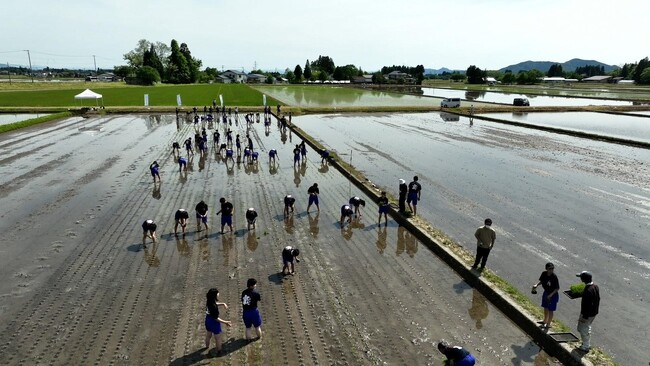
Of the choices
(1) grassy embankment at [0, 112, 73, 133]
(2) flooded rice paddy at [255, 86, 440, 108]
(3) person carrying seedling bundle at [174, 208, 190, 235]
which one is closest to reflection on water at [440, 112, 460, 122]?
(2) flooded rice paddy at [255, 86, 440, 108]

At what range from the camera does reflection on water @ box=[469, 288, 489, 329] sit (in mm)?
8613

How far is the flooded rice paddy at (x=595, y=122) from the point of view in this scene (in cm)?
3648

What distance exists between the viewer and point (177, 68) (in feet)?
404

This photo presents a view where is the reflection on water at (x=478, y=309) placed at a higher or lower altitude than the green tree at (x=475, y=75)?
lower

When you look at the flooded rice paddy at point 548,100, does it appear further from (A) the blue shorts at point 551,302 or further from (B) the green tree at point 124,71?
(B) the green tree at point 124,71

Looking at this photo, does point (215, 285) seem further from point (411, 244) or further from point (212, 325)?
point (411, 244)

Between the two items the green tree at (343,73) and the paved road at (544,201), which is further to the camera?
the green tree at (343,73)

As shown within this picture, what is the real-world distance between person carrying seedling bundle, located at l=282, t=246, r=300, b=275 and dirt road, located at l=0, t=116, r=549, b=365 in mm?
228

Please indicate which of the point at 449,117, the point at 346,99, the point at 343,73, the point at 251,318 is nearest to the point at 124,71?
the point at 343,73

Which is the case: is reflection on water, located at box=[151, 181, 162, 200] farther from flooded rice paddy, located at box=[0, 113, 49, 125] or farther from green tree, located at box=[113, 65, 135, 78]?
green tree, located at box=[113, 65, 135, 78]

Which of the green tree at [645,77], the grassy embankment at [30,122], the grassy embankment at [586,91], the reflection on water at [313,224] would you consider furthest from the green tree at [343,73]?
the reflection on water at [313,224]

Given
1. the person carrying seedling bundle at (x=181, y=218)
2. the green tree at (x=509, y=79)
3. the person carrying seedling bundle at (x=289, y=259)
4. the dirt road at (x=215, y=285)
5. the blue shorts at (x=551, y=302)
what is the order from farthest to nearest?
the green tree at (x=509, y=79) < the person carrying seedling bundle at (x=181, y=218) < the person carrying seedling bundle at (x=289, y=259) < the blue shorts at (x=551, y=302) < the dirt road at (x=215, y=285)

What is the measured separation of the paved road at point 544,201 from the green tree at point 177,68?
102m

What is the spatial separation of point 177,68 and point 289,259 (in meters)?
126
